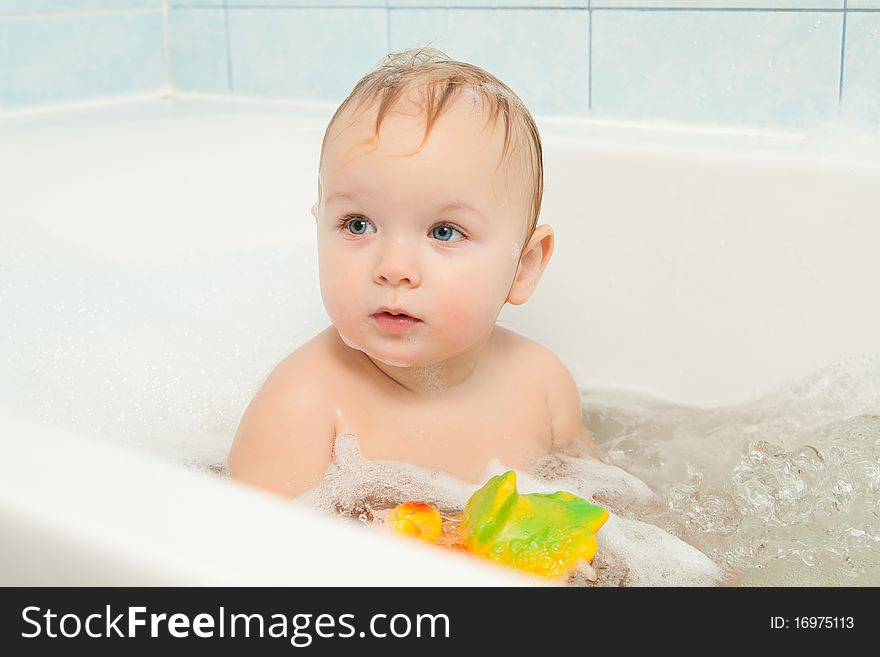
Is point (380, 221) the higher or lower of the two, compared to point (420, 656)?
higher

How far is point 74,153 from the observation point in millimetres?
1560

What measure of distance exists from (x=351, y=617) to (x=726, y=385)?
3.12ft

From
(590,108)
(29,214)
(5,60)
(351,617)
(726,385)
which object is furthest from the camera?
(5,60)

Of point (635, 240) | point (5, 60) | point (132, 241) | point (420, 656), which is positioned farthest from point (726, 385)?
point (5, 60)

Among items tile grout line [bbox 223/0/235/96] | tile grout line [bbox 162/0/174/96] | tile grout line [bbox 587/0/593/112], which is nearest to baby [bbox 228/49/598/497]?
tile grout line [bbox 587/0/593/112]

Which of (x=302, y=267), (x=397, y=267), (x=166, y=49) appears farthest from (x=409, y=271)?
(x=166, y=49)

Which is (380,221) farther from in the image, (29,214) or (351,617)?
(29,214)

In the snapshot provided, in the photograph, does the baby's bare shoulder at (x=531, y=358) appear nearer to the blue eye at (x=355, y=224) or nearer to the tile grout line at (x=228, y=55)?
the blue eye at (x=355, y=224)

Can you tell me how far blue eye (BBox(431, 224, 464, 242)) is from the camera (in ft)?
3.11

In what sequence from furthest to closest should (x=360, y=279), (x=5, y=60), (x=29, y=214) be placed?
A: (x=5, y=60)
(x=29, y=214)
(x=360, y=279)

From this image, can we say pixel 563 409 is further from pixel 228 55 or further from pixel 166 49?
pixel 166 49

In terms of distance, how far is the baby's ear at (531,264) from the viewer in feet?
3.45

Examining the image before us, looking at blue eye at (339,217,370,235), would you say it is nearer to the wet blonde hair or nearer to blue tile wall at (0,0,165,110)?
the wet blonde hair

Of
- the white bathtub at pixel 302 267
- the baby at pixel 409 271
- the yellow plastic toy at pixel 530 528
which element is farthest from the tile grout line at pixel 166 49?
the yellow plastic toy at pixel 530 528
